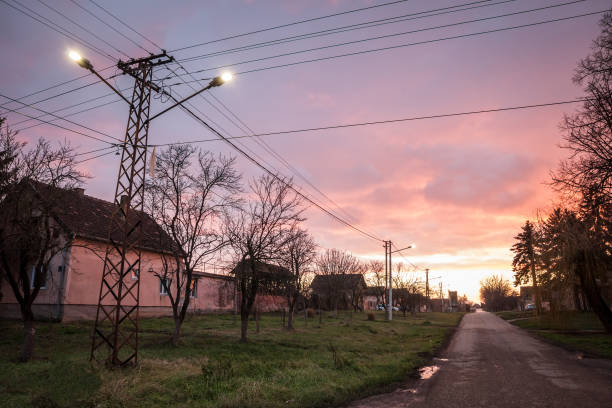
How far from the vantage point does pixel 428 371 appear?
12.8 meters

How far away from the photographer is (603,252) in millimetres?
22828

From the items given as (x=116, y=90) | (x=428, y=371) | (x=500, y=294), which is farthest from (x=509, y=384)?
(x=500, y=294)

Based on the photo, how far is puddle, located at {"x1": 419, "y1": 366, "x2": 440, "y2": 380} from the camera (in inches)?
464

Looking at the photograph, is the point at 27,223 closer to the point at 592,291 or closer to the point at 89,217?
the point at 89,217

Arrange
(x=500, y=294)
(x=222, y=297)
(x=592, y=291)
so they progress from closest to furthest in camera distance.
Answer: (x=592, y=291) → (x=222, y=297) → (x=500, y=294)

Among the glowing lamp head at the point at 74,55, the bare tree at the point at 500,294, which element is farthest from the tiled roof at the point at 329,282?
the bare tree at the point at 500,294

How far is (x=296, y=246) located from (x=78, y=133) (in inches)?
609

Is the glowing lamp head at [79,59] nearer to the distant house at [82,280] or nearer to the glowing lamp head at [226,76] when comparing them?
the glowing lamp head at [226,76]

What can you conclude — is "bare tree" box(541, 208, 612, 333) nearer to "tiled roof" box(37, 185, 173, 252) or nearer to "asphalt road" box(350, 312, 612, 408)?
"asphalt road" box(350, 312, 612, 408)

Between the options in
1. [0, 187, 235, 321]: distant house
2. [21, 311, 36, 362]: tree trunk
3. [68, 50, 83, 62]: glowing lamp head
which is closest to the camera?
[68, 50, 83, 62]: glowing lamp head

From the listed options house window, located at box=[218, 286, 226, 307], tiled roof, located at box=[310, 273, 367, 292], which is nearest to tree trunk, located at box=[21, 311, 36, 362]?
house window, located at box=[218, 286, 226, 307]

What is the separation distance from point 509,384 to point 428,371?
2.88 metres

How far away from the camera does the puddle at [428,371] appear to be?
1180 centimetres

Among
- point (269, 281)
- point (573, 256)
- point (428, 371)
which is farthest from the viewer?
point (269, 281)
